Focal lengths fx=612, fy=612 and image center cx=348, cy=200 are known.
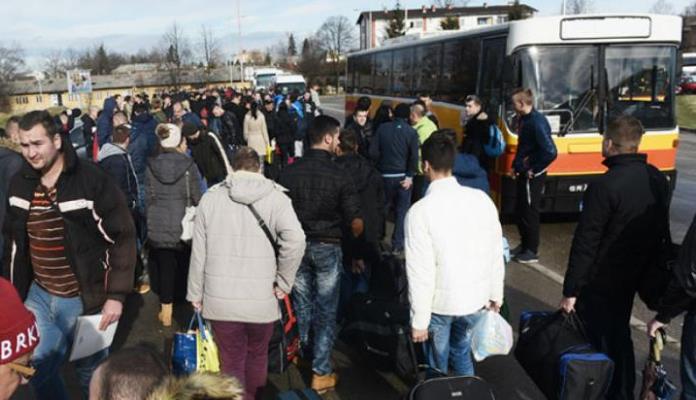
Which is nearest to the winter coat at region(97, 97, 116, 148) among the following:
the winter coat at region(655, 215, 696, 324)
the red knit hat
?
the red knit hat

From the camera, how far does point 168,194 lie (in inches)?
215

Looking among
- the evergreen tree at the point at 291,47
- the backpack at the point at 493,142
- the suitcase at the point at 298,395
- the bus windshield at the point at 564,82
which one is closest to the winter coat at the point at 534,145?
the backpack at the point at 493,142

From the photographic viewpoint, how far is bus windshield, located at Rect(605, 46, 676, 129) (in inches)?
349

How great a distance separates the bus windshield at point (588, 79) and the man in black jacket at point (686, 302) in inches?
234

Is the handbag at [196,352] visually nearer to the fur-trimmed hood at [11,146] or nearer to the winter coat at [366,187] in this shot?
the fur-trimmed hood at [11,146]

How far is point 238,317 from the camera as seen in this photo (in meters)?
3.59

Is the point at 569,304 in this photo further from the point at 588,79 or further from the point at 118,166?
the point at 588,79

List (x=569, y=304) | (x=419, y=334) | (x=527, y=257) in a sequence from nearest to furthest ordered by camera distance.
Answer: (x=419, y=334) → (x=569, y=304) → (x=527, y=257)

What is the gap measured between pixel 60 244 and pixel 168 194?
2163 millimetres

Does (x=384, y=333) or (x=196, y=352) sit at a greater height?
(x=196, y=352)

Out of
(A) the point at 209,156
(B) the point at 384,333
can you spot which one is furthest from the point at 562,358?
(A) the point at 209,156

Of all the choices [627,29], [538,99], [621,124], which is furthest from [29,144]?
[627,29]

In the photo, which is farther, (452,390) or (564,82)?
(564,82)

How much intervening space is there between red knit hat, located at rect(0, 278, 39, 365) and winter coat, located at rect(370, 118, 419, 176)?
5.53 m
